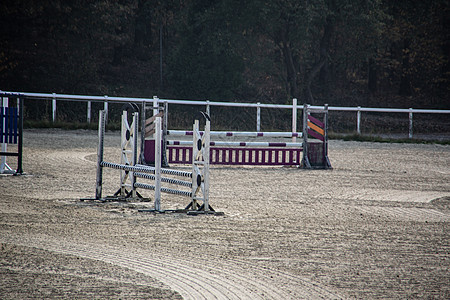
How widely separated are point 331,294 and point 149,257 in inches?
78.8

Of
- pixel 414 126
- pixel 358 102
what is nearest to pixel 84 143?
pixel 414 126

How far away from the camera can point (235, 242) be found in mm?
7039

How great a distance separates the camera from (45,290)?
4.91 m

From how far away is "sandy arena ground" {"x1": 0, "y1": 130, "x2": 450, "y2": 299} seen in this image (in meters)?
5.18

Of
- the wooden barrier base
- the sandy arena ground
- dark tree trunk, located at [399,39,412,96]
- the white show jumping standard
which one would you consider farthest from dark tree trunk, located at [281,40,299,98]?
the wooden barrier base

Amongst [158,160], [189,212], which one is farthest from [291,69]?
[189,212]

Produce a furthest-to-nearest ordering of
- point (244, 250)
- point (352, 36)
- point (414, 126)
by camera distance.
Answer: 1. point (352, 36)
2. point (414, 126)
3. point (244, 250)

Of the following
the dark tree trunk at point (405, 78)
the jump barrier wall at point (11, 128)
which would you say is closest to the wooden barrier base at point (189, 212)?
the jump barrier wall at point (11, 128)

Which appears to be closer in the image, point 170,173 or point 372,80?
point 170,173

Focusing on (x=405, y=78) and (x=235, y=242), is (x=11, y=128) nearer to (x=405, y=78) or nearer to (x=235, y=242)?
(x=235, y=242)

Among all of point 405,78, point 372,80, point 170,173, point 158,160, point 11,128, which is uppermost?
point 405,78

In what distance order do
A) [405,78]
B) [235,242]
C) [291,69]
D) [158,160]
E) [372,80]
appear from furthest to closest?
[372,80]
[405,78]
[291,69]
[158,160]
[235,242]

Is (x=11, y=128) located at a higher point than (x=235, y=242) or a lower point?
higher

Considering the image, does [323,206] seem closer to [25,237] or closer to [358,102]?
[25,237]
